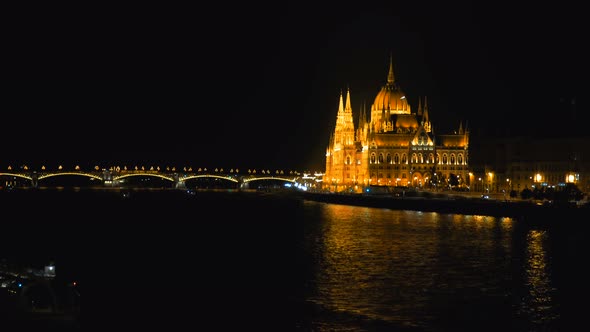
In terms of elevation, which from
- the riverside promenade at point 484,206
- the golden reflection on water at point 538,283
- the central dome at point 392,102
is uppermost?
the central dome at point 392,102

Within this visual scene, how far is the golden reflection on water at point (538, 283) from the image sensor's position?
27.1 meters

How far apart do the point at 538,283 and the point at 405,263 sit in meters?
7.30

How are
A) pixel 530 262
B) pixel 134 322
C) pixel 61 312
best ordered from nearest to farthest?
1. pixel 61 312
2. pixel 134 322
3. pixel 530 262

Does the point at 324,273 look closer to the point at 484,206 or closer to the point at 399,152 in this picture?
the point at 484,206

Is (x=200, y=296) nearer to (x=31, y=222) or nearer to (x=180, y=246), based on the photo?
(x=180, y=246)

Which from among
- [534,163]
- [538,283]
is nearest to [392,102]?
[534,163]

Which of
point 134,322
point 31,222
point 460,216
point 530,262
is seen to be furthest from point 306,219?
point 134,322

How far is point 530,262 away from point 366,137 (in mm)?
104566

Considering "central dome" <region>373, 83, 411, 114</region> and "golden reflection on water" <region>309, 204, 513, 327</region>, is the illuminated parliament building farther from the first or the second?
"golden reflection on water" <region>309, 204, 513, 327</region>

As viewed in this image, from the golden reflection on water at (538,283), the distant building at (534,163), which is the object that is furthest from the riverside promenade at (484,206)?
the golden reflection on water at (538,283)

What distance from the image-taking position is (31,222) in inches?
2682

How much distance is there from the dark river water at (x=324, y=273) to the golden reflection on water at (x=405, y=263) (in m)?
0.06

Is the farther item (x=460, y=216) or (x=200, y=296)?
(x=460, y=216)

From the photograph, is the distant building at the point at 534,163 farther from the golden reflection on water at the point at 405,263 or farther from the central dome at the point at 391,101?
the golden reflection on water at the point at 405,263
